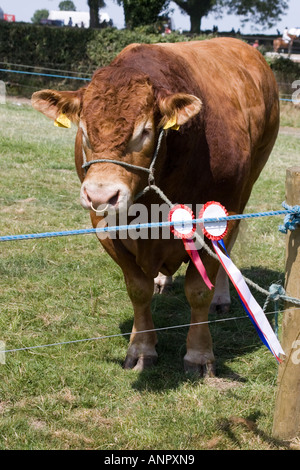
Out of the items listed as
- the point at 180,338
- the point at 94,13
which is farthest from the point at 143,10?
the point at 180,338

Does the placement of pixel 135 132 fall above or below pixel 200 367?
above

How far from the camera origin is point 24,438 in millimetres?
2756

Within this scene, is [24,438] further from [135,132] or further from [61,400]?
[135,132]

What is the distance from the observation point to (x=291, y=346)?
2670mm

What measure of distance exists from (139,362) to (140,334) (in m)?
0.16

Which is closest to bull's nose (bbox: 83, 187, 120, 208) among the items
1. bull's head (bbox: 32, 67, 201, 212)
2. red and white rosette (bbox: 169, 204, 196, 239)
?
bull's head (bbox: 32, 67, 201, 212)

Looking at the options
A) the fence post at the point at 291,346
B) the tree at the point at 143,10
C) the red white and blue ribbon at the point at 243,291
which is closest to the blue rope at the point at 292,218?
the fence post at the point at 291,346

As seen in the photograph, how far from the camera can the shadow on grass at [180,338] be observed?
3.39 metres

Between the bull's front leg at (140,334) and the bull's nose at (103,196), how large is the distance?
1002mm

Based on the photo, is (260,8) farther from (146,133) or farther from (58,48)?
(146,133)

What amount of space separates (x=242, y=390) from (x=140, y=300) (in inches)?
29.5

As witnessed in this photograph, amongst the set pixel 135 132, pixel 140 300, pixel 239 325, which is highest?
pixel 135 132

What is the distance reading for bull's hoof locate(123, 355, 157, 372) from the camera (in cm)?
348
